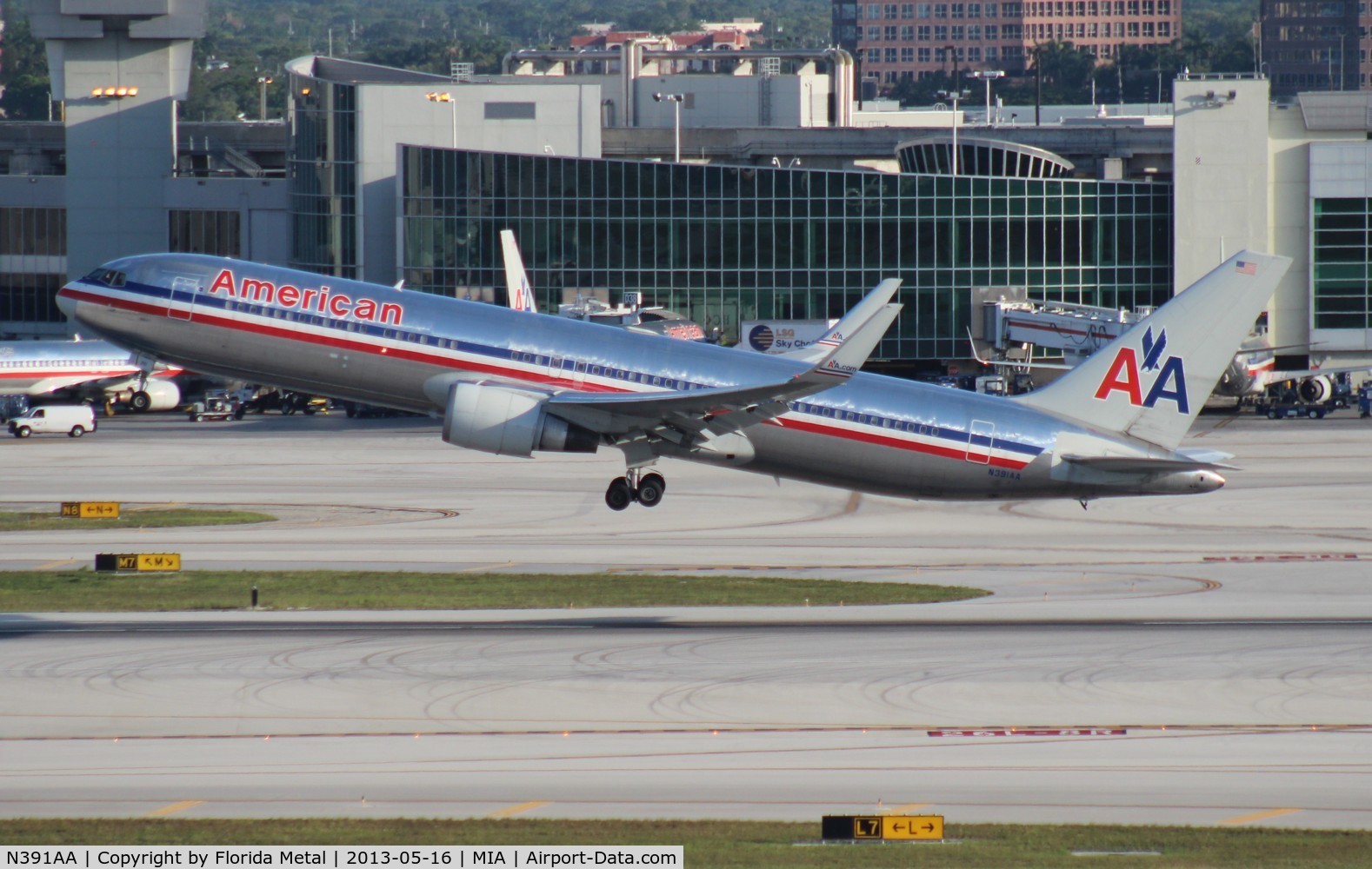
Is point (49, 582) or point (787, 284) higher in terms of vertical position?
point (787, 284)

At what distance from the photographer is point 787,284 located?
138625mm

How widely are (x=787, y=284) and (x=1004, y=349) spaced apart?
21.2 m

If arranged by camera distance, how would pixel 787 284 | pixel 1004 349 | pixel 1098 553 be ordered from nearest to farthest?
pixel 1098 553 < pixel 1004 349 < pixel 787 284

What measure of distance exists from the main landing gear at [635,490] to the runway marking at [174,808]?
61.2 feet

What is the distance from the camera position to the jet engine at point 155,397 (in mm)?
131625

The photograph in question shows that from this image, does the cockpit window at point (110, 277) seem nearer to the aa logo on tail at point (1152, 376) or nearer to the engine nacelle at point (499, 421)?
the engine nacelle at point (499, 421)

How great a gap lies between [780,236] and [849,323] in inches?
3142

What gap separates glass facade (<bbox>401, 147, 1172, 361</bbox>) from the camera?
136 meters

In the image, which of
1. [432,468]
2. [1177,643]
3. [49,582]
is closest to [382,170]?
[432,468]

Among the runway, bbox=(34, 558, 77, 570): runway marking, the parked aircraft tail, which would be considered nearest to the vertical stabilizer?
the runway

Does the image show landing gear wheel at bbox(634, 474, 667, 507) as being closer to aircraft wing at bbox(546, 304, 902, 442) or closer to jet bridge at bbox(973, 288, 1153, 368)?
aircraft wing at bbox(546, 304, 902, 442)

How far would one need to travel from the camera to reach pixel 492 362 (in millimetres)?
48906

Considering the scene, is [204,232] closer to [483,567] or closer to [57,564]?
[57,564]

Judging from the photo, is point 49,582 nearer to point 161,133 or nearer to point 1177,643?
point 1177,643
